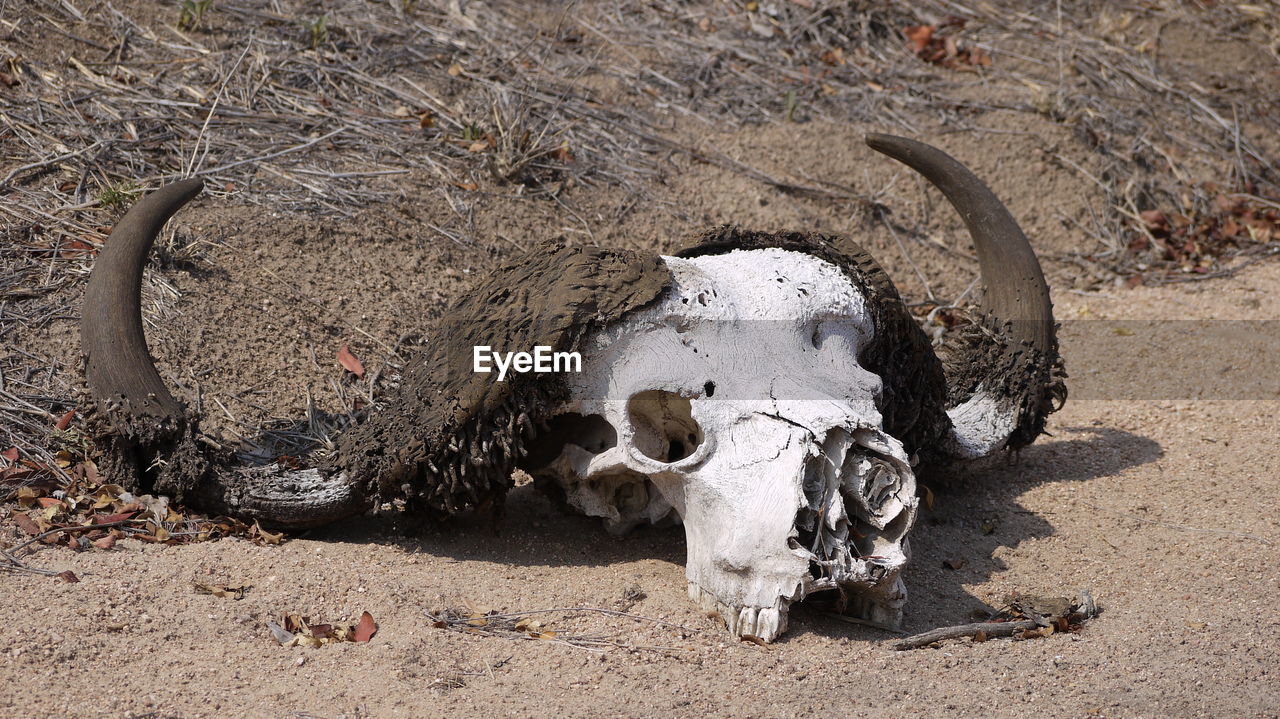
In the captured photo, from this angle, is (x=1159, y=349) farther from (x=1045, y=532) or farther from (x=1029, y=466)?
(x=1045, y=532)

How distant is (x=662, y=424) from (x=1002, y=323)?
62.9 inches

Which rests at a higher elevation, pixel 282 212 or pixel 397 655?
pixel 282 212

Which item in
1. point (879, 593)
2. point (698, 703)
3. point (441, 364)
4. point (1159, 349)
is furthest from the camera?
point (1159, 349)

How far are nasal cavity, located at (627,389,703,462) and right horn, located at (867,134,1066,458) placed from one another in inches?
50.5

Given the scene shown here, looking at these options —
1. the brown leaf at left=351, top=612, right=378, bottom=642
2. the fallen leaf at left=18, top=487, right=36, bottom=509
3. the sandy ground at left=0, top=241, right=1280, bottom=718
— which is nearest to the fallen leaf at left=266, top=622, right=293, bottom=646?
the sandy ground at left=0, top=241, right=1280, bottom=718

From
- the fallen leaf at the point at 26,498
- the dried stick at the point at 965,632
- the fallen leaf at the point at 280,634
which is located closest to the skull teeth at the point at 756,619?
the dried stick at the point at 965,632

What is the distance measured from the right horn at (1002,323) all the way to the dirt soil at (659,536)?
0.23m

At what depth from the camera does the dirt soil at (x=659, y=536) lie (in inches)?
132

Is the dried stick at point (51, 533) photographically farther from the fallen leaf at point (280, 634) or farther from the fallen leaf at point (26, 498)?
the fallen leaf at point (280, 634)

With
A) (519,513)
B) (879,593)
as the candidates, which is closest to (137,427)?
(519,513)

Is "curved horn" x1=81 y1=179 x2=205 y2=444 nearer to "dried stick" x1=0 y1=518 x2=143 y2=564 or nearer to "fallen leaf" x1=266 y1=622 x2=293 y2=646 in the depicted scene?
"dried stick" x1=0 y1=518 x2=143 y2=564

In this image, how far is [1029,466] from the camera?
526 centimetres

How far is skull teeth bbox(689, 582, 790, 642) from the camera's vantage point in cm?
358

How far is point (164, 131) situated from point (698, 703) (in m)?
Answer: 4.22
